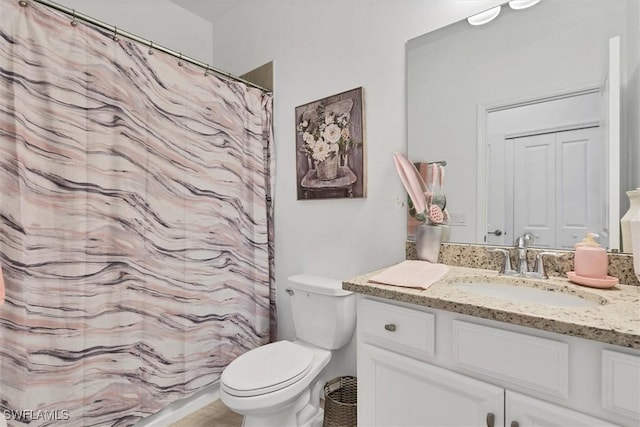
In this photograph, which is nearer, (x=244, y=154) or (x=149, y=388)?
(x=149, y=388)

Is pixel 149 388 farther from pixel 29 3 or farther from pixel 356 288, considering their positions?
pixel 29 3

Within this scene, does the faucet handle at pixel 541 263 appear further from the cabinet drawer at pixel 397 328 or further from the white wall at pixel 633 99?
the cabinet drawer at pixel 397 328

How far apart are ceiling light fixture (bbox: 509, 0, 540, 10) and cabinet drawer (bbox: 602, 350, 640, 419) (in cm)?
126

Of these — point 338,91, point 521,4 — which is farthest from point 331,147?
point 521,4

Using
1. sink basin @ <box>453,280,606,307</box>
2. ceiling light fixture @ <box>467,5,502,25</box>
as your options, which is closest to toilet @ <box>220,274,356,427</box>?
sink basin @ <box>453,280,606,307</box>

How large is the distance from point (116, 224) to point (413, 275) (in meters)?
1.32

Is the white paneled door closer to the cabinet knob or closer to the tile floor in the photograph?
the cabinet knob

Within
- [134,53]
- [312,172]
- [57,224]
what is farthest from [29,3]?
[312,172]

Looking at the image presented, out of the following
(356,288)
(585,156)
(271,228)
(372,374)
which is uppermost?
(585,156)

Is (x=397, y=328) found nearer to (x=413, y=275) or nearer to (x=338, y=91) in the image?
(x=413, y=275)

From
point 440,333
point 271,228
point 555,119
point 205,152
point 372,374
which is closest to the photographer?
point 440,333

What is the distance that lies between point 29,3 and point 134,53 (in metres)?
0.38

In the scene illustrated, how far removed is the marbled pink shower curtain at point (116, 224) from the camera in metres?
1.23

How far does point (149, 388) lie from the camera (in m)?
1.59
